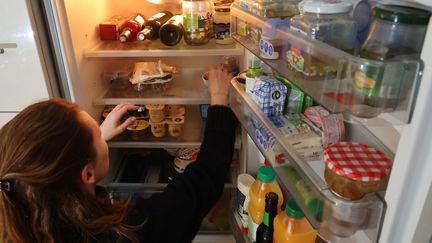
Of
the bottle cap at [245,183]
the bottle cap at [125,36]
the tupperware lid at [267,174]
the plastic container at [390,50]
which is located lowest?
the bottle cap at [245,183]

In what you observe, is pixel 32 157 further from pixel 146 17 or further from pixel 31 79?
pixel 146 17

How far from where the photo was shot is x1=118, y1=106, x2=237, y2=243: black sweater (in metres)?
0.92

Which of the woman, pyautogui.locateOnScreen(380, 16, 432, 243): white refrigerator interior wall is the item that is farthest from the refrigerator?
the woman

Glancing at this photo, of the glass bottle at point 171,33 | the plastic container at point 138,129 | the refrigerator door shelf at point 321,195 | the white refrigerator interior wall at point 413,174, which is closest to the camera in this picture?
the white refrigerator interior wall at point 413,174

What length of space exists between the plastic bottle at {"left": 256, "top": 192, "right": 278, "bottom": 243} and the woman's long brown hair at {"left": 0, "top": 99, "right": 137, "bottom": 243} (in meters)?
0.38

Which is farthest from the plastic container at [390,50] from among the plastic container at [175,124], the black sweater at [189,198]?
the plastic container at [175,124]

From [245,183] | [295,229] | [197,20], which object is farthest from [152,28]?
[295,229]

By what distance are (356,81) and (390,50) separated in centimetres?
6

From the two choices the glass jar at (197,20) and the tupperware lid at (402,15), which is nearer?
the tupperware lid at (402,15)

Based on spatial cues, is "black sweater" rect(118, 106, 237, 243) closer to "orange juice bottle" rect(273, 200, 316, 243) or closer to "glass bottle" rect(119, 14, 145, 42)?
"orange juice bottle" rect(273, 200, 316, 243)

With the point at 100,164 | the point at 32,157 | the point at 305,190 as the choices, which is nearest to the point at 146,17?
the point at 100,164

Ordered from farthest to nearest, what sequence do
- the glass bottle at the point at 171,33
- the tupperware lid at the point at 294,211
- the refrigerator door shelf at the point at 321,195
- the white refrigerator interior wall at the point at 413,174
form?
the glass bottle at the point at 171,33
the tupperware lid at the point at 294,211
the refrigerator door shelf at the point at 321,195
the white refrigerator interior wall at the point at 413,174

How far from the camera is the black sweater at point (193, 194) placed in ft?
3.02

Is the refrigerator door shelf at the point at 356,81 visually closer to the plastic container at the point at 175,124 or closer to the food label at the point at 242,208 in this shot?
the food label at the point at 242,208
